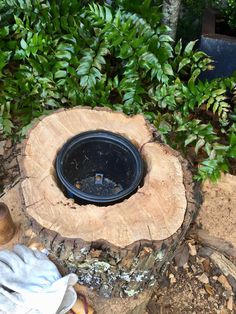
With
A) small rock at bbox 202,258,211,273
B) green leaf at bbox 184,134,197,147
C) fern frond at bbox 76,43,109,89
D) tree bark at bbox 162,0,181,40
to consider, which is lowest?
small rock at bbox 202,258,211,273

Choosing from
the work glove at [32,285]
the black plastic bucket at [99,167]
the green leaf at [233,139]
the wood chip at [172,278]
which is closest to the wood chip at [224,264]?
the wood chip at [172,278]

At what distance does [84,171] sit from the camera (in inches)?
88.1

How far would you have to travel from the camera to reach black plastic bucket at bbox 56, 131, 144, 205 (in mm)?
1929

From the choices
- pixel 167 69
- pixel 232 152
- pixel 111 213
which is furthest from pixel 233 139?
pixel 111 213

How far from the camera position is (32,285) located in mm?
2047

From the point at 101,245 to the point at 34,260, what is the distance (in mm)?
530

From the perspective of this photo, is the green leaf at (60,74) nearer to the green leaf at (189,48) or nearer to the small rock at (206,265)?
the green leaf at (189,48)

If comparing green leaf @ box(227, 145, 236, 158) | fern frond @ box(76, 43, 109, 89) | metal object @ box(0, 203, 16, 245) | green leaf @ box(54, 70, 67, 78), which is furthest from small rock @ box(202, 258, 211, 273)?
green leaf @ box(54, 70, 67, 78)

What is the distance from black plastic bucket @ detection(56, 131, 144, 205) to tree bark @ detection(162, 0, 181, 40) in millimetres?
1204

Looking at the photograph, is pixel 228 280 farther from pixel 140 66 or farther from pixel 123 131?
pixel 140 66

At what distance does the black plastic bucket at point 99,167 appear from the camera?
1.93 meters

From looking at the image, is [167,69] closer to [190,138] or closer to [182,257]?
[190,138]

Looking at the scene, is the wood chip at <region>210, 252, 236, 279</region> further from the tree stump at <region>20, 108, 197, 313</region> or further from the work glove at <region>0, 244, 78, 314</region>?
the work glove at <region>0, 244, 78, 314</region>

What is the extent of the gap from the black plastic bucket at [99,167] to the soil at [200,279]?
69 cm
